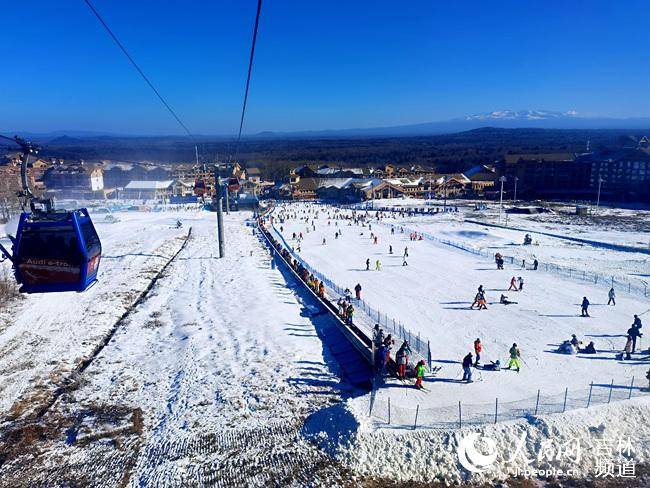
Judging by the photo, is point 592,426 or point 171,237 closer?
point 592,426

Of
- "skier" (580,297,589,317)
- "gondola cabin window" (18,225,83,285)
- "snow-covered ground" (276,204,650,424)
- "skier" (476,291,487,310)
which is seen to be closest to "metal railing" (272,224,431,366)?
"snow-covered ground" (276,204,650,424)

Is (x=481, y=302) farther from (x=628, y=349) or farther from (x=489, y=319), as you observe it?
(x=628, y=349)

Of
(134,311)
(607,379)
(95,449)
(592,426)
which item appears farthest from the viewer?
(134,311)

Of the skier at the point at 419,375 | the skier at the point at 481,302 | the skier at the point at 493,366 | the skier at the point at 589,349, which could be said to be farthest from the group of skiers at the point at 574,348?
the skier at the point at 419,375

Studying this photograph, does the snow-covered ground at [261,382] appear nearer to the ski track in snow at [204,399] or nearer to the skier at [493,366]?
the ski track in snow at [204,399]

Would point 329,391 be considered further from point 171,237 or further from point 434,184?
point 434,184

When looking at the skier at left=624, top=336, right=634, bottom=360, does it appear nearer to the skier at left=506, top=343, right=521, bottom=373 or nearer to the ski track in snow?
the skier at left=506, top=343, right=521, bottom=373

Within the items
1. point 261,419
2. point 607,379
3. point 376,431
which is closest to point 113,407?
point 261,419
